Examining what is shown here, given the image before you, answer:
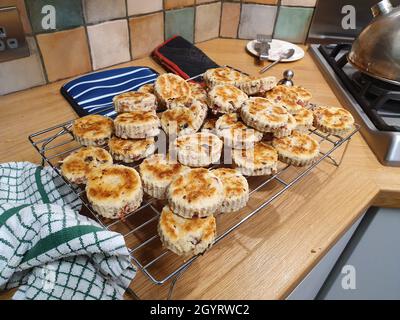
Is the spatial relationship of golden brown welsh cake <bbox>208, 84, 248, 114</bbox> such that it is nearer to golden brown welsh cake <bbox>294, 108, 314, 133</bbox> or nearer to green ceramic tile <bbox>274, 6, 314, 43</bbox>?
golden brown welsh cake <bbox>294, 108, 314, 133</bbox>

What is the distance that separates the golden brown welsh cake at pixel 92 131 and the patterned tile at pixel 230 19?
960 mm

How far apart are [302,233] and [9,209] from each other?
57 centimetres

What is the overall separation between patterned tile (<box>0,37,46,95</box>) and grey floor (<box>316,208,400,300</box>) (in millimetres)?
1093

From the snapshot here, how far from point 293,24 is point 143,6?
71 centimetres

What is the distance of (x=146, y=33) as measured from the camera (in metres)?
1.24

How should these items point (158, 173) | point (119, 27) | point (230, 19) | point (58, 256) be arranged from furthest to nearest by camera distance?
point (230, 19) < point (119, 27) < point (158, 173) < point (58, 256)

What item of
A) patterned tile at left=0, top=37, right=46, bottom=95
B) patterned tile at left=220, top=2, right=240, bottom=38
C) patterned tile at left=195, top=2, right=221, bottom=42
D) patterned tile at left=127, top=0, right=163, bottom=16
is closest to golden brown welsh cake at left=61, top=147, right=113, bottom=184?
patterned tile at left=0, top=37, right=46, bottom=95

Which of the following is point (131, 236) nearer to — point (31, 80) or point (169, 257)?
point (169, 257)

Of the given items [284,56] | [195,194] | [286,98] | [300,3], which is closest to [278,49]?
[284,56]

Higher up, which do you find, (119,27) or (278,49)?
(119,27)

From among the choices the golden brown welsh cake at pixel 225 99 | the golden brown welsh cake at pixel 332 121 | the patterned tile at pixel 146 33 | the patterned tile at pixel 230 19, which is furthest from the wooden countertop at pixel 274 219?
the patterned tile at pixel 230 19

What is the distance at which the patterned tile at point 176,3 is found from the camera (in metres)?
1.23

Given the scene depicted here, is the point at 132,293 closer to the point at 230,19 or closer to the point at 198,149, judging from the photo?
the point at 198,149

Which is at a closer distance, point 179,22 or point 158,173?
point 158,173
